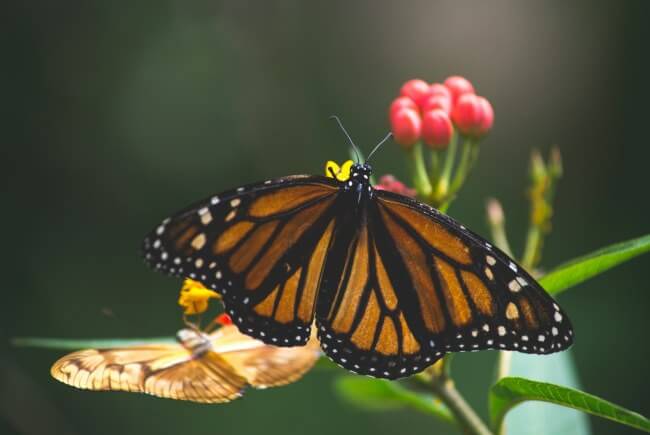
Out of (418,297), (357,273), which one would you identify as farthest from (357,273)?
(418,297)

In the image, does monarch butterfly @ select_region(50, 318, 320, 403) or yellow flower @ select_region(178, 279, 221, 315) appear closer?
monarch butterfly @ select_region(50, 318, 320, 403)

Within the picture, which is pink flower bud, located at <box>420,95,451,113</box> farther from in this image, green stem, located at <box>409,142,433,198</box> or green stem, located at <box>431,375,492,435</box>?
green stem, located at <box>431,375,492,435</box>

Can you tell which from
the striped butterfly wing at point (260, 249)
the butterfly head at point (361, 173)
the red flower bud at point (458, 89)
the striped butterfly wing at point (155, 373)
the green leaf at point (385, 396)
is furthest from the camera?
the red flower bud at point (458, 89)

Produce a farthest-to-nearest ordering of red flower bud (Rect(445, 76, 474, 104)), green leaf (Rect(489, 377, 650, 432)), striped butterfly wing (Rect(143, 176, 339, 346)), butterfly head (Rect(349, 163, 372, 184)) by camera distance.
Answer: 1. red flower bud (Rect(445, 76, 474, 104))
2. butterfly head (Rect(349, 163, 372, 184))
3. striped butterfly wing (Rect(143, 176, 339, 346))
4. green leaf (Rect(489, 377, 650, 432))

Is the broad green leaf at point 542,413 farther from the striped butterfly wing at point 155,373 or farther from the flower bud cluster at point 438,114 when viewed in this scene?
the striped butterfly wing at point 155,373

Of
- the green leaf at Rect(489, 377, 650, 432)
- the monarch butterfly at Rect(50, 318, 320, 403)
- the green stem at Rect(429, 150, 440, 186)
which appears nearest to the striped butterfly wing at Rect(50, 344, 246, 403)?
the monarch butterfly at Rect(50, 318, 320, 403)

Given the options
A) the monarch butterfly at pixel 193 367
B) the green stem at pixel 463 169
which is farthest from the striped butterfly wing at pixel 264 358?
the green stem at pixel 463 169

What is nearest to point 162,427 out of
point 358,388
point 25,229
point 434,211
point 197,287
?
point 25,229

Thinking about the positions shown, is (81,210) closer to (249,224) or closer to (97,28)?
(97,28)
